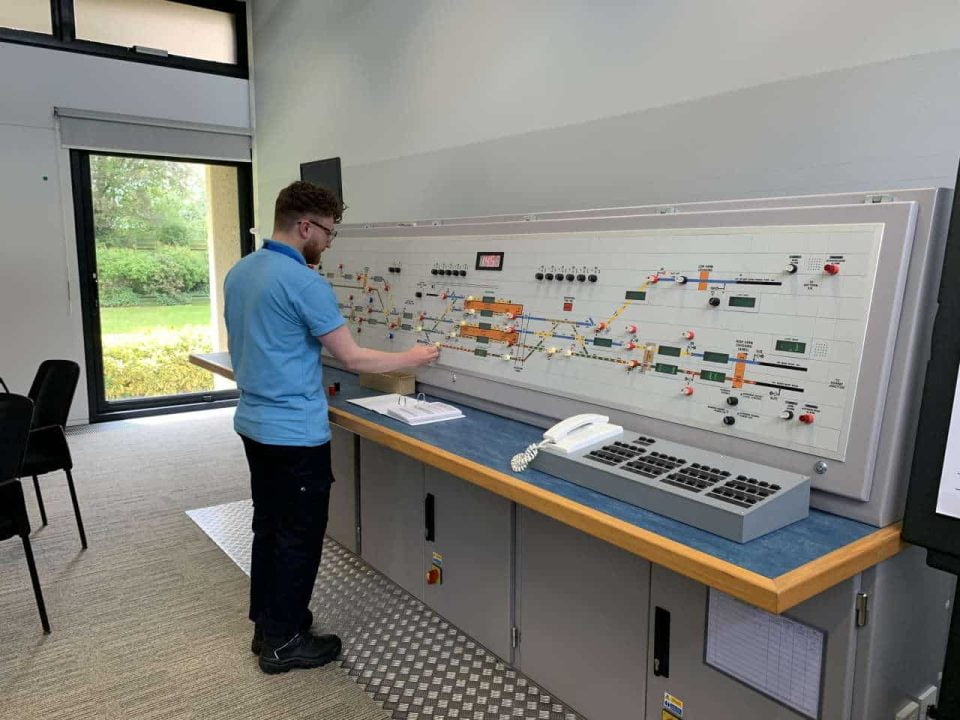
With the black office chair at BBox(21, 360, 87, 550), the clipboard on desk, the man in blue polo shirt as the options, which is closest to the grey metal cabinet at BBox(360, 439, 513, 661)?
the clipboard on desk

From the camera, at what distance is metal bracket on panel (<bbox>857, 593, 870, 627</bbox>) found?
4.49 feet

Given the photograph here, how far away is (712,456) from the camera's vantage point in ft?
5.26

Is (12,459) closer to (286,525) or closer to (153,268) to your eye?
(286,525)

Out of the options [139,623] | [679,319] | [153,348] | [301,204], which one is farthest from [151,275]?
[679,319]

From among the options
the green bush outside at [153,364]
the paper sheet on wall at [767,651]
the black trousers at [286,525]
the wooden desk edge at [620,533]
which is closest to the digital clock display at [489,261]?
the wooden desk edge at [620,533]

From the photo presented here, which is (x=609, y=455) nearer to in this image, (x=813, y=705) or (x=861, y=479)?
(x=861, y=479)

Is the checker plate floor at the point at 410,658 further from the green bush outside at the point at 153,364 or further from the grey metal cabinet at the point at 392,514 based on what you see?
the green bush outside at the point at 153,364

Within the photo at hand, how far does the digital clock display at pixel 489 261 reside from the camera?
2.38 meters

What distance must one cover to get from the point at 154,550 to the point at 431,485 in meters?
1.63

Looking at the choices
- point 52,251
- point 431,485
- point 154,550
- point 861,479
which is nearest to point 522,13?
point 431,485

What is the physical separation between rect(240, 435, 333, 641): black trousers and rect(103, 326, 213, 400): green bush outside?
374 centimetres

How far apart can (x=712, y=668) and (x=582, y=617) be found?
0.43 meters

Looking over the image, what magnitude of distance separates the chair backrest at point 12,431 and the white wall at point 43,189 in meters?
3.24

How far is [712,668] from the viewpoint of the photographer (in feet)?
5.34
